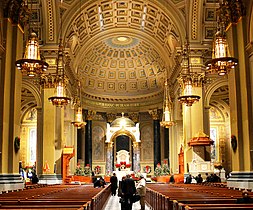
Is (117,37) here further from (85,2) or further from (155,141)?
(155,141)

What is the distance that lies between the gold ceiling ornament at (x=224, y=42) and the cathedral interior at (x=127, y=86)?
1.5 inches

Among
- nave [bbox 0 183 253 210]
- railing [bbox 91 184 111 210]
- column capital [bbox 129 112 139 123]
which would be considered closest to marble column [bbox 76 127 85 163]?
column capital [bbox 129 112 139 123]

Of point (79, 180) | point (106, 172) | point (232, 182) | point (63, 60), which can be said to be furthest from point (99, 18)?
point (232, 182)

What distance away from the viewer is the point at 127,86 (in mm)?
34094

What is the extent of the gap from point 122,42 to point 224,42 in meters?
19.8

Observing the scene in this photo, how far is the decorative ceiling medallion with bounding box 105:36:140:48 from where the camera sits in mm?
29891

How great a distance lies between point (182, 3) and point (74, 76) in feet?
29.6

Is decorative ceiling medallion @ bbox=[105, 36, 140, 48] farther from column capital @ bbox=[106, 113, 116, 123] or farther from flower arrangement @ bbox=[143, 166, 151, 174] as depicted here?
flower arrangement @ bbox=[143, 166, 151, 174]

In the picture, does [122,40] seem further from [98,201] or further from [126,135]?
[98,201]

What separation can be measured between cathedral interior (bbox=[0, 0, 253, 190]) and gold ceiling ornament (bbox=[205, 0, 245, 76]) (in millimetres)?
38

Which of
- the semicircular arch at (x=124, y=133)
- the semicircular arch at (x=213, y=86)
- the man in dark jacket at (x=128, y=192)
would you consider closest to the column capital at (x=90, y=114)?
the semicircular arch at (x=124, y=133)

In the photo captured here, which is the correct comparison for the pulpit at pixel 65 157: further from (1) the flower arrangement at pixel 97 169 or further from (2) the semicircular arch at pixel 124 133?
(2) the semicircular arch at pixel 124 133

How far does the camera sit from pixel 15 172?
41.9 ft

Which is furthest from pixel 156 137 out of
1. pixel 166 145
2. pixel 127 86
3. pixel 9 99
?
pixel 9 99
